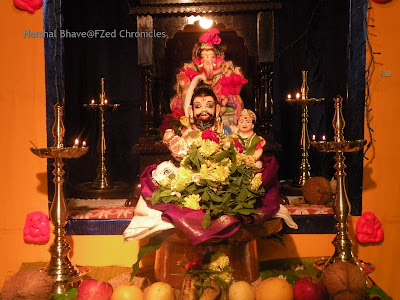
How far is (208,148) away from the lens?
317cm

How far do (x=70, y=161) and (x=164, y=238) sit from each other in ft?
6.96

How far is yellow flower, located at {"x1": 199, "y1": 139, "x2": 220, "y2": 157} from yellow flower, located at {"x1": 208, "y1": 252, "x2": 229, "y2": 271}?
0.60 m

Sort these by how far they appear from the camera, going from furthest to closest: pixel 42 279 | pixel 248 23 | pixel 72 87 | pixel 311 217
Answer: pixel 72 87 < pixel 248 23 < pixel 311 217 < pixel 42 279

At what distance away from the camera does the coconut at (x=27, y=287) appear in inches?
112

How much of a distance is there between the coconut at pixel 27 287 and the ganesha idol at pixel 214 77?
1.79 metres

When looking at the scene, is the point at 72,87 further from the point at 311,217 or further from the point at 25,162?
the point at 311,217

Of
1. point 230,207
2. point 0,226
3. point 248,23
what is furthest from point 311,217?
point 0,226

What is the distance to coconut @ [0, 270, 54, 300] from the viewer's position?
9.32 feet

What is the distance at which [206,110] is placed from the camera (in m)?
3.53

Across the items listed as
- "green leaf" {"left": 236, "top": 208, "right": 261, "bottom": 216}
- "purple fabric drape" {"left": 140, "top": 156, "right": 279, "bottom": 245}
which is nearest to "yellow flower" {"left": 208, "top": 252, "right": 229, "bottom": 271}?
"purple fabric drape" {"left": 140, "top": 156, "right": 279, "bottom": 245}

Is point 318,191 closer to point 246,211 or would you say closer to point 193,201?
point 246,211

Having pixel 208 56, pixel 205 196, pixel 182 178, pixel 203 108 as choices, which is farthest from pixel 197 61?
pixel 205 196

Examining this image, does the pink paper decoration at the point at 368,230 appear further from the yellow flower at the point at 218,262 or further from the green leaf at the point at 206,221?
the green leaf at the point at 206,221

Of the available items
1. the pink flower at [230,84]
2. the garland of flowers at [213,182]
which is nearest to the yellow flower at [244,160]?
the garland of flowers at [213,182]
